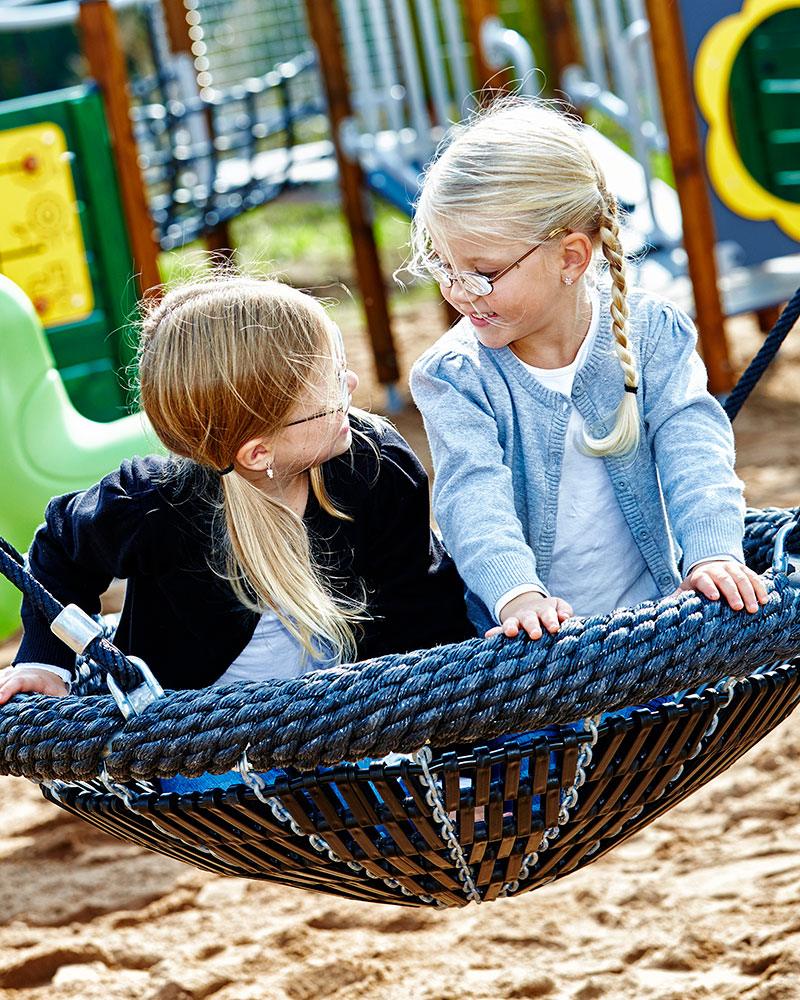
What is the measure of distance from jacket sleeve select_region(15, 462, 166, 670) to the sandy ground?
1.94 feet

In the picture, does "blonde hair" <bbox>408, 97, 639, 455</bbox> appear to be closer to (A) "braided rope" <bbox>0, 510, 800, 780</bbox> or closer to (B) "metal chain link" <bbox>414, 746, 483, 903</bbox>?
(A) "braided rope" <bbox>0, 510, 800, 780</bbox>

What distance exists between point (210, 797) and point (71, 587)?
410mm

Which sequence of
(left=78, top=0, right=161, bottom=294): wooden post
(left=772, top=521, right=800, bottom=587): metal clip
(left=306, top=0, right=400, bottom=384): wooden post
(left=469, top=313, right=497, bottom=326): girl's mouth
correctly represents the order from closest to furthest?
(left=772, top=521, right=800, bottom=587): metal clip < (left=469, top=313, right=497, bottom=326): girl's mouth < (left=78, top=0, right=161, bottom=294): wooden post < (left=306, top=0, right=400, bottom=384): wooden post

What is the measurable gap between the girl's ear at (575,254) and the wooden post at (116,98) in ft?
7.70

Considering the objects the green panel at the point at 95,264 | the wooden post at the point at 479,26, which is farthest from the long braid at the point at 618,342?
the wooden post at the point at 479,26

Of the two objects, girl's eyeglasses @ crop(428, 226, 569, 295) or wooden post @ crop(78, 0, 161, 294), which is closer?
girl's eyeglasses @ crop(428, 226, 569, 295)

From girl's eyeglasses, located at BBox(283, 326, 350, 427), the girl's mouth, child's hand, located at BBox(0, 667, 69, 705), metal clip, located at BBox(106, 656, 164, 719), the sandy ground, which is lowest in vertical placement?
the sandy ground

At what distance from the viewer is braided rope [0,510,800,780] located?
97cm

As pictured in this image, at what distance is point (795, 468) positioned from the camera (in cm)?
376

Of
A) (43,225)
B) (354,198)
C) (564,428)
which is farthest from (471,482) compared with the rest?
(354,198)

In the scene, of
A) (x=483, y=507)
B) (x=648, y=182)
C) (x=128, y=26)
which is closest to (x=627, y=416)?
(x=483, y=507)

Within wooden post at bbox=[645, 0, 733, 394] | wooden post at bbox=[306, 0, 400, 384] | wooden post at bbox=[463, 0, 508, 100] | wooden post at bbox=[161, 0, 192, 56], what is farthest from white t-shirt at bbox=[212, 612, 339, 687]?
wooden post at bbox=[161, 0, 192, 56]

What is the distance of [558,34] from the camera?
5363 mm

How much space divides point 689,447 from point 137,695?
679 mm
